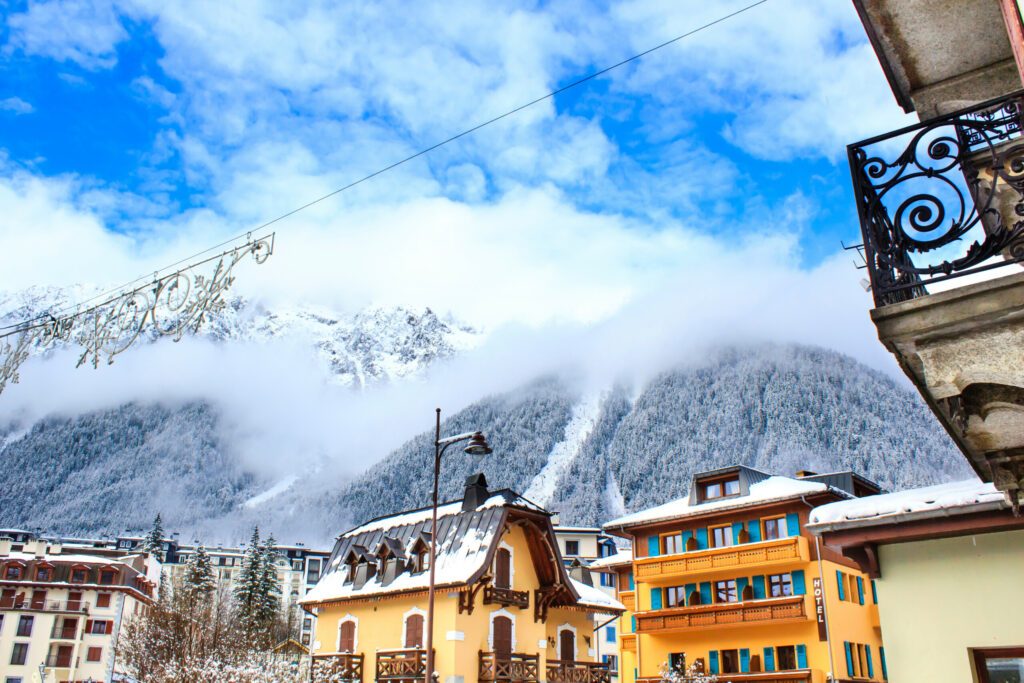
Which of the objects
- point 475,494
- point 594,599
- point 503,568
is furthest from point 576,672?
point 475,494

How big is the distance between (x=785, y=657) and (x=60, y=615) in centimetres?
5838

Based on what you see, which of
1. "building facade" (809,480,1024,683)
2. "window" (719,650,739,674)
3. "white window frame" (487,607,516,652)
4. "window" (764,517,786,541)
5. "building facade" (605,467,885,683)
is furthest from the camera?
"window" (764,517,786,541)

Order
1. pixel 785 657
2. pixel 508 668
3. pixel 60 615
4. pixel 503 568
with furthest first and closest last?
Result: pixel 60 615 < pixel 785 657 < pixel 503 568 < pixel 508 668

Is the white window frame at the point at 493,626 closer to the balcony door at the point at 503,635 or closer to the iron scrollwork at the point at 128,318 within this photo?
the balcony door at the point at 503,635

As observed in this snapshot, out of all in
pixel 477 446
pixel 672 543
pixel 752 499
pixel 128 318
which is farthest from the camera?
pixel 672 543

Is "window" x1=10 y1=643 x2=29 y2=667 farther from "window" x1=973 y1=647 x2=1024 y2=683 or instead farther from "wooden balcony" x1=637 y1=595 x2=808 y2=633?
"window" x1=973 y1=647 x2=1024 y2=683

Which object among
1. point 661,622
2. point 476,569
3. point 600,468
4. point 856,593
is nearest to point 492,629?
point 476,569

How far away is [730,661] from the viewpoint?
36344 millimetres

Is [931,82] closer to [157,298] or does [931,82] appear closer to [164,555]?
[157,298]

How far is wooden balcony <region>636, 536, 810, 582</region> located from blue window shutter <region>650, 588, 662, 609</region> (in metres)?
0.82

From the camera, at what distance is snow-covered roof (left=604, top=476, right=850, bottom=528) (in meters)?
35.9

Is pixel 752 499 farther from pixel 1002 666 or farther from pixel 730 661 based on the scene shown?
pixel 1002 666

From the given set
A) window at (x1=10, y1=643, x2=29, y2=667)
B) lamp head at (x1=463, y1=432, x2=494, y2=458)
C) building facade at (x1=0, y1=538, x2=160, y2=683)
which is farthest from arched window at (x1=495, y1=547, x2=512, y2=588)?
window at (x1=10, y1=643, x2=29, y2=667)

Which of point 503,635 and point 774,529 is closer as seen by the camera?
point 503,635
